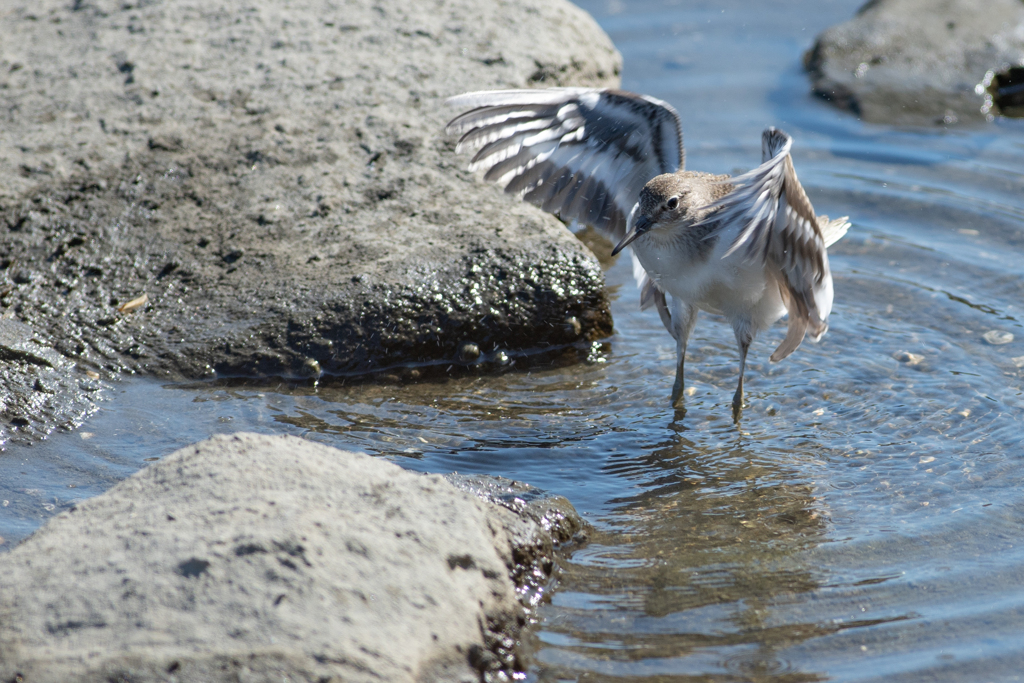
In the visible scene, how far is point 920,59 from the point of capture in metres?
9.68

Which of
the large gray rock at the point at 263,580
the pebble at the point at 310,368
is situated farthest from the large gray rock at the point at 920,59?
the large gray rock at the point at 263,580

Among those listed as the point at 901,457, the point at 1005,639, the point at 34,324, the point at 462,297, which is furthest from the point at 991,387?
the point at 34,324

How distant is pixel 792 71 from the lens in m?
10.3

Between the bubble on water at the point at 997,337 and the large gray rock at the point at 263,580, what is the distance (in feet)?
13.0

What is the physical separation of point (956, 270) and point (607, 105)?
3.06 meters

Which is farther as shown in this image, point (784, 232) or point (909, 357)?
point (909, 357)

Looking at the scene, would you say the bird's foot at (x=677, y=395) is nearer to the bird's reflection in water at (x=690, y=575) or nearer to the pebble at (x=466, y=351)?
the bird's reflection in water at (x=690, y=575)

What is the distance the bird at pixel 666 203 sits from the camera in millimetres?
4980

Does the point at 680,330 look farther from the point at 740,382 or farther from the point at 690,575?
the point at 690,575

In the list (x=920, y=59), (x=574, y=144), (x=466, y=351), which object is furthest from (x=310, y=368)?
(x=920, y=59)

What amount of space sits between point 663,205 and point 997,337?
2.58 metres

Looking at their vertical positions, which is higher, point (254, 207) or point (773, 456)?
point (254, 207)

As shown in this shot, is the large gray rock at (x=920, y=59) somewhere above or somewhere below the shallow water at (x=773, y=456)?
above

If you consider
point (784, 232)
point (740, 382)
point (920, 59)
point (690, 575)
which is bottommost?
point (690, 575)
